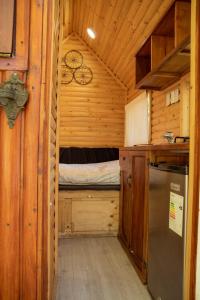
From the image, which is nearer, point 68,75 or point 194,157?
point 194,157

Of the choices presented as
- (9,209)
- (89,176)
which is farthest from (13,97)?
(89,176)

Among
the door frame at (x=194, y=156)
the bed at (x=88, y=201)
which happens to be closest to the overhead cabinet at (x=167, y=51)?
the door frame at (x=194, y=156)

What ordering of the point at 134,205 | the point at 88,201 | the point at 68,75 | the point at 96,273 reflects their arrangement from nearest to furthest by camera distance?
the point at 96,273
the point at 134,205
the point at 88,201
the point at 68,75

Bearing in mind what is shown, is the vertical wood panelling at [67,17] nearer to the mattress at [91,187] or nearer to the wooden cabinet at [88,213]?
the mattress at [91,187]

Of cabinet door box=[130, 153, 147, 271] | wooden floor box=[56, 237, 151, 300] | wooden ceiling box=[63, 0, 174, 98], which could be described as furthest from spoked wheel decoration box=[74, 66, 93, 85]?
wooden floor box=[56, 237, 151, 300]

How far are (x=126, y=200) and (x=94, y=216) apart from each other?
62 cm

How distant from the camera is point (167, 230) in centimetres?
165

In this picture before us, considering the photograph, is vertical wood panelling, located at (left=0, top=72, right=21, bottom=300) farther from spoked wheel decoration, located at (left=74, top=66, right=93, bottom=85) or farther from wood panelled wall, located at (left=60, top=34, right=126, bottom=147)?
spoked wheel decoration, located at (left=74, top=66, right=93, bottom=85)

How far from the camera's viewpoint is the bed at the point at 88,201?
3240mm

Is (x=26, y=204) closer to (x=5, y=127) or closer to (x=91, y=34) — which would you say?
(x=5, y=127)

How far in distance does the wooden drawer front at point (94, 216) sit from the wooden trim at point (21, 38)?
242 cm

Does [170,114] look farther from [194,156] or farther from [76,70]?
[76,70]

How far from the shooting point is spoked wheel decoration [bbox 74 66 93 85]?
16.1ft

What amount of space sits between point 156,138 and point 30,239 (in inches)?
99.1
